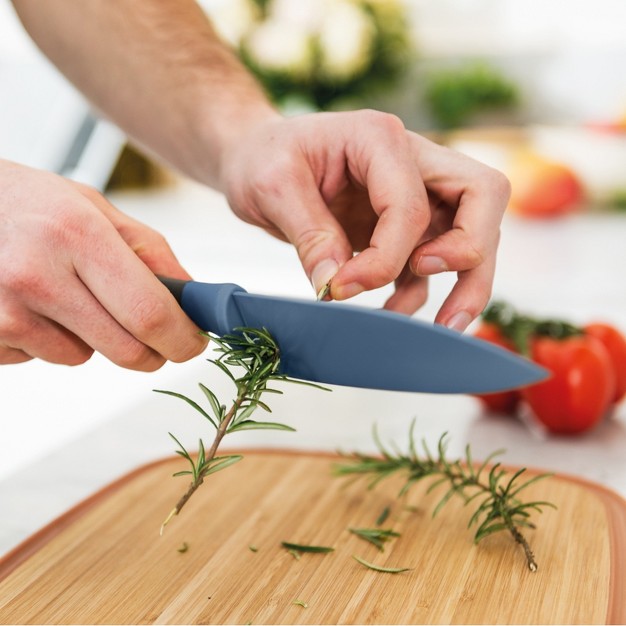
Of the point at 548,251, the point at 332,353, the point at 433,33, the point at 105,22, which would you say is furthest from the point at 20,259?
the point at 433,33

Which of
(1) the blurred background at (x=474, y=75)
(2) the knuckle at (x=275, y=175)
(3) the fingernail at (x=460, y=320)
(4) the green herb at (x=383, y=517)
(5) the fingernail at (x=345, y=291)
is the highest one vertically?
(1) the blurred background at (x=474, y=75)

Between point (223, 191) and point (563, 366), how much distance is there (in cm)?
61

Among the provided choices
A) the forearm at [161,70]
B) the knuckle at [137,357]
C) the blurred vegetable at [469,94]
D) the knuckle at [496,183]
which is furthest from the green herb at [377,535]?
the blurred vegetable at [469,94]

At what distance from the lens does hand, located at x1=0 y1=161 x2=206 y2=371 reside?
86 centimetres

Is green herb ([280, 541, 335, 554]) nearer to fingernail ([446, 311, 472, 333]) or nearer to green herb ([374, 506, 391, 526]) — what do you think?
green herb ([374, 506, 391, 526])

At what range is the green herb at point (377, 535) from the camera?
38.0 inches

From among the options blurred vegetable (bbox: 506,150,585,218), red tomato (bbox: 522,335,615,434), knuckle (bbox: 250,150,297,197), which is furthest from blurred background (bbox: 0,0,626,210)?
knuckle (bbox: 250,150,297,197)

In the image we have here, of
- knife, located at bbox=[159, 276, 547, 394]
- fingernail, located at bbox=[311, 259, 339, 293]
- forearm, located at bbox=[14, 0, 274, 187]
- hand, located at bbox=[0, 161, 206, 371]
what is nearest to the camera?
knife, located at bbox=[159, 276, 547, 394]

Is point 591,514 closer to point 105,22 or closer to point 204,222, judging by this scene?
point 105,22

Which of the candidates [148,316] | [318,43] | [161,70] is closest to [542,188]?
[318,43]

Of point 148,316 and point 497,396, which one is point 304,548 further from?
point 497,396

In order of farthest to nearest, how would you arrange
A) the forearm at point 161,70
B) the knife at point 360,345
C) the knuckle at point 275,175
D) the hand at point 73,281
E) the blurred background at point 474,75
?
the blurred background at point 474,75 < the forearm at point 161,70 < the knuckle at point 275,175 < the hand at point 73,281 < the knife at point 360,345

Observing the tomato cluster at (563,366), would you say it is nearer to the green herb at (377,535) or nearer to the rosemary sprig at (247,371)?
the green herb at (377,535)

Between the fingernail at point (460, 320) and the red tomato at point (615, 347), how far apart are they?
1.59 feet
